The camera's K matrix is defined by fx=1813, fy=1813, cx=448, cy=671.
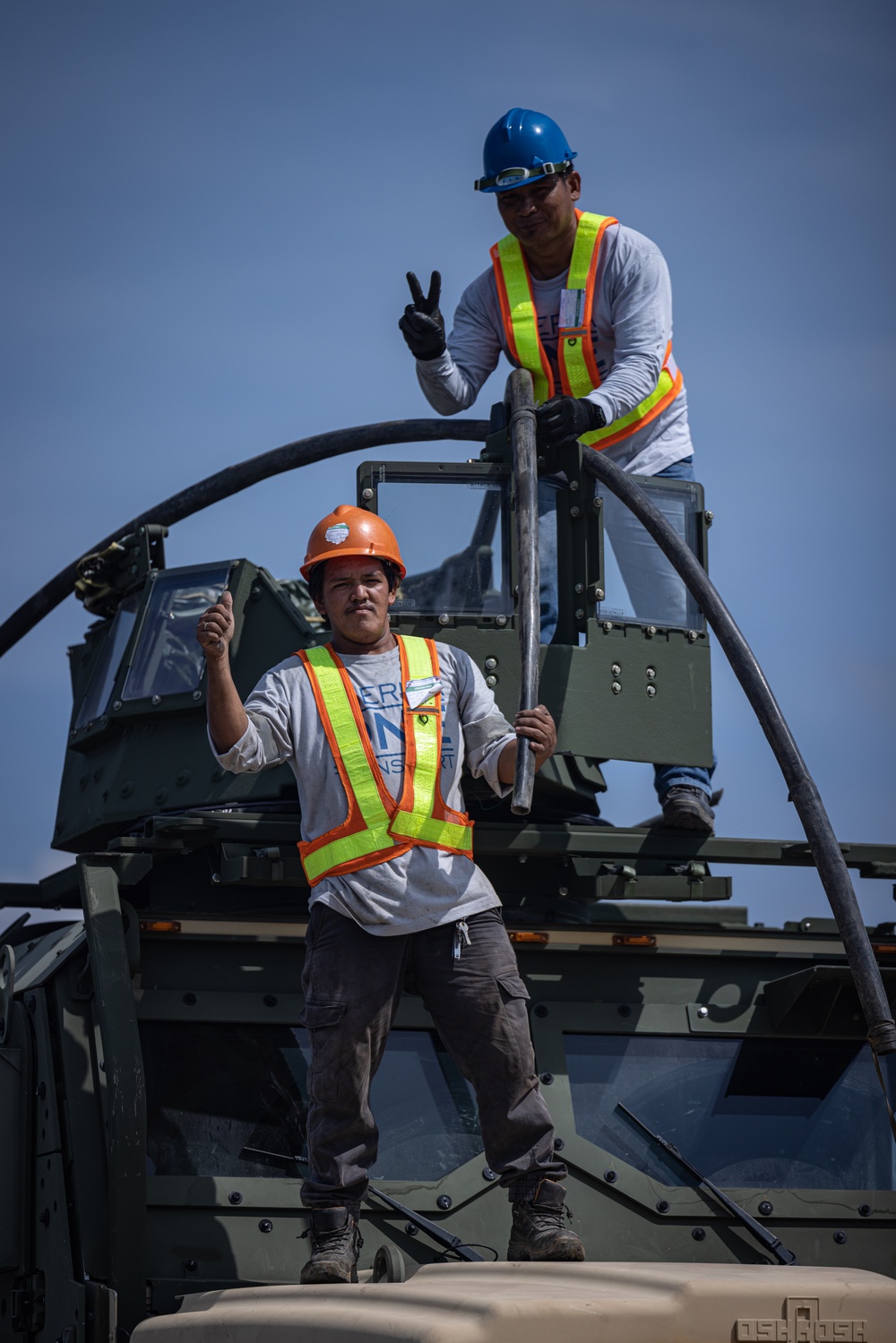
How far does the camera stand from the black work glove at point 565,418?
21.6 feet

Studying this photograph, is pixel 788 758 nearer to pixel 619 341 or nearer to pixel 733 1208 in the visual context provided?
pixel 733 1208

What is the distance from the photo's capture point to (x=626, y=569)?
690 cm

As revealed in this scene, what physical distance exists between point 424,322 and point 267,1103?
307cm

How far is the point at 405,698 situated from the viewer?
216 inches

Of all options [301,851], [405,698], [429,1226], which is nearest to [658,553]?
[405,698]

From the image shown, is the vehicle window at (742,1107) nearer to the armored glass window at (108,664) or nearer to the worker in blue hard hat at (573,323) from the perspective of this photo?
the worker in blue hard hat at (573,323)

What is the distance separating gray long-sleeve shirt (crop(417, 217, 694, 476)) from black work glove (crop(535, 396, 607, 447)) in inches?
7.0

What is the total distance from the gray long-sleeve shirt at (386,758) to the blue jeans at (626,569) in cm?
115

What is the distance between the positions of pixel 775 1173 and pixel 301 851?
81.2 inches

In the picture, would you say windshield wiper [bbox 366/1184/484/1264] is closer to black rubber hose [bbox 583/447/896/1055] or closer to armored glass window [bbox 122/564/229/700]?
black rubber hose [bbox 583/447/896/1055]

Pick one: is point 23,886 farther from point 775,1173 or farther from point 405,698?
point 775,1173

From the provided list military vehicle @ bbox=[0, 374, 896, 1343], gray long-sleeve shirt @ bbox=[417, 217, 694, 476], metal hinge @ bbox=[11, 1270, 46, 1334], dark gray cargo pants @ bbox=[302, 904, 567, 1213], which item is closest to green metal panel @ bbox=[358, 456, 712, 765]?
military vehicle @ bbox=[0, 374, 896, 1343]

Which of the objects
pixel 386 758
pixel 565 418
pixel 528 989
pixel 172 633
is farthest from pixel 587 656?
pixel 172 633

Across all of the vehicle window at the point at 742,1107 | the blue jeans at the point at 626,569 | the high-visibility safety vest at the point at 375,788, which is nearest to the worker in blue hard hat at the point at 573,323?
the blue jeans at the point at 626,569
